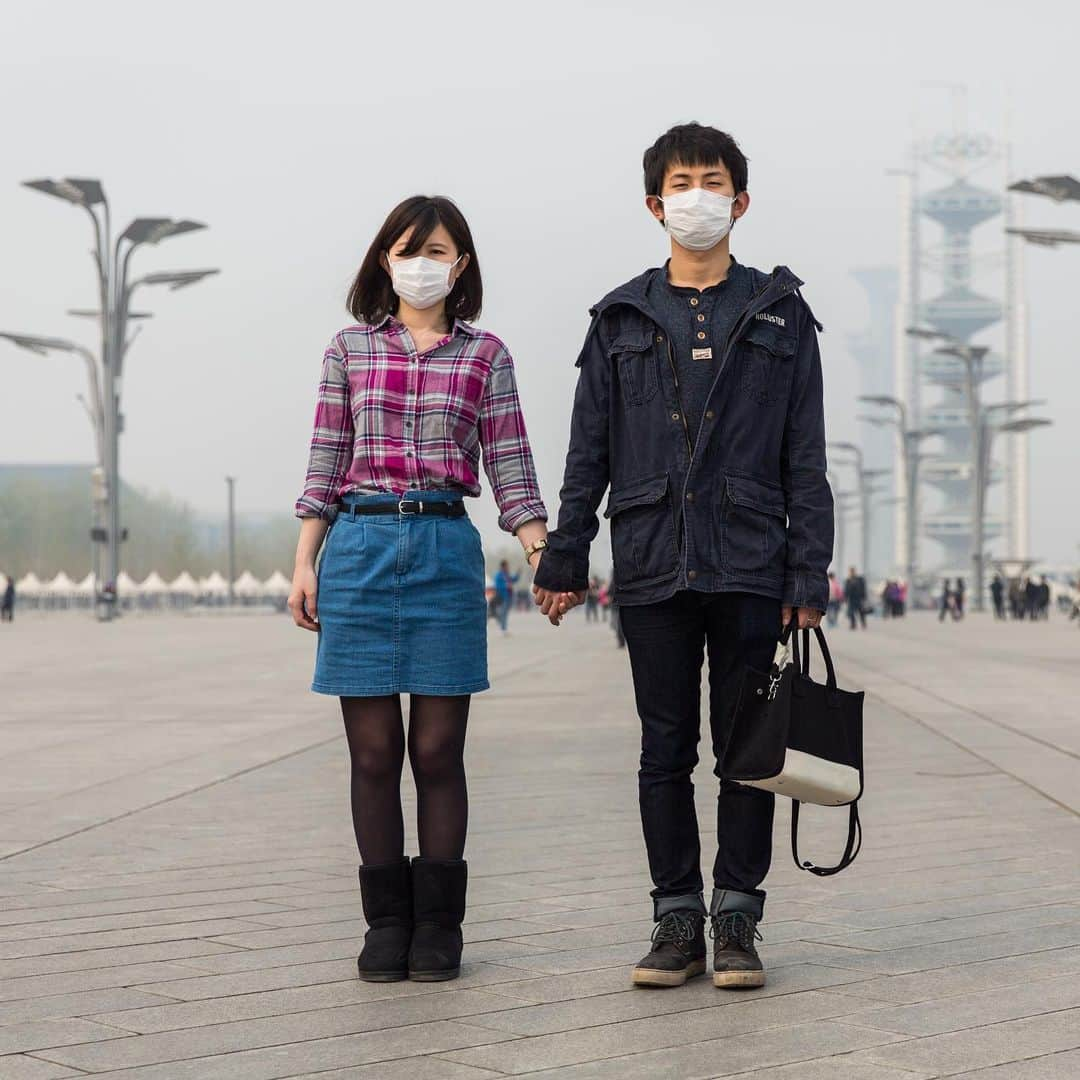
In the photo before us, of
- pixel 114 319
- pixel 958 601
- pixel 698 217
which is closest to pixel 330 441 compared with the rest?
pixel 698 217

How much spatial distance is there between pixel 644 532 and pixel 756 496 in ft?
0.92

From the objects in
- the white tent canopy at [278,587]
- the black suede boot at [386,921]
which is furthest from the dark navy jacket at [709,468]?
the white tent canopy at [278,587]

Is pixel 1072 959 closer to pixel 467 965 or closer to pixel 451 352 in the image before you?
pixel 467 965

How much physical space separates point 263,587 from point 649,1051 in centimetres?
9684

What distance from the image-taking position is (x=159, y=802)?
8773mm

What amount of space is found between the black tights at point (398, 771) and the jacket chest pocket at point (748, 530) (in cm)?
76

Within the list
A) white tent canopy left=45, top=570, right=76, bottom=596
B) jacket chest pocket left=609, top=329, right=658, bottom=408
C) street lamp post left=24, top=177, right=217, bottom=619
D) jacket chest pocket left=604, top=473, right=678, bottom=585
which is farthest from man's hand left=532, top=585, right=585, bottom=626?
white tent canopy left=45, top=570, right=76, bottom=596

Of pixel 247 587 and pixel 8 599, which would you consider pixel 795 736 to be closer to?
pixel 8 599

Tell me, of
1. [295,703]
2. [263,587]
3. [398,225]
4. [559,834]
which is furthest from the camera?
[263,587]

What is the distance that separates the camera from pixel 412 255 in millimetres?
4961

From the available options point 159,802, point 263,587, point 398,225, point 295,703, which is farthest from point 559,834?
point 263,587

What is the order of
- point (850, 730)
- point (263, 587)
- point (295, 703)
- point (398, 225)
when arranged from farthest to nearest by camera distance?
point (263, 587)
point (295, 703)
point (398, 225)
point (850, 730)

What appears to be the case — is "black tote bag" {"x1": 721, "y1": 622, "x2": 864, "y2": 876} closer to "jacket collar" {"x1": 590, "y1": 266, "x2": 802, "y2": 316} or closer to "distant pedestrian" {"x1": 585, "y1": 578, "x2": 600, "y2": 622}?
"jacket collar" {"x1": 590, "y1": 266, "x2": 802, "y2": 316}

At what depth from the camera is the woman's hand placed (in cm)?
484
